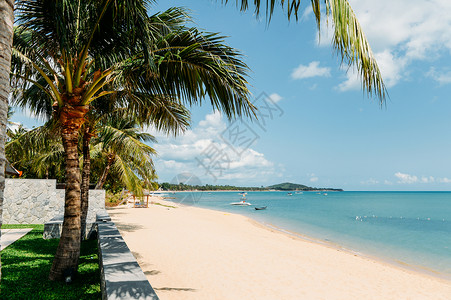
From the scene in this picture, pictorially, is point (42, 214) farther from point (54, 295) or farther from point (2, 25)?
point (2, 25)

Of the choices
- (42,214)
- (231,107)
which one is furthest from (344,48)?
(42,214)

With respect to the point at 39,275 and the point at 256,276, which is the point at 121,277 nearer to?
the point at 39,275

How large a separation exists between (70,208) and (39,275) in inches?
48.2

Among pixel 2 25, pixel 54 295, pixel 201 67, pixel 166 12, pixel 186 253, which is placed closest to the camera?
pixel 2 25

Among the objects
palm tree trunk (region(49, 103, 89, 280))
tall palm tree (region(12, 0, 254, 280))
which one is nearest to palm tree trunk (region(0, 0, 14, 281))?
tall palm tree (region(12, 0, 254, 280))

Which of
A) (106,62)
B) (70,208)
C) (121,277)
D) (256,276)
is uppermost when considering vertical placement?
(106,62)

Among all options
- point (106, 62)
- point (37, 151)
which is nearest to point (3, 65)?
point (106, 62)

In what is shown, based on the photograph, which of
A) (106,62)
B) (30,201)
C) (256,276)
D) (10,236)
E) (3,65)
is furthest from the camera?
(30,201)

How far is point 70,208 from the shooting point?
163 inches

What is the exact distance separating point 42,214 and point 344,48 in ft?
39.3

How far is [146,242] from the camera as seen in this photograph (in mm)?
9273

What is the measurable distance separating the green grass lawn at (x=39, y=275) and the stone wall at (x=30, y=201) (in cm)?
445

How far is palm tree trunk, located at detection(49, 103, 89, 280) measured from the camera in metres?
4.09

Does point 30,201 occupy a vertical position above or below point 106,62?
below
